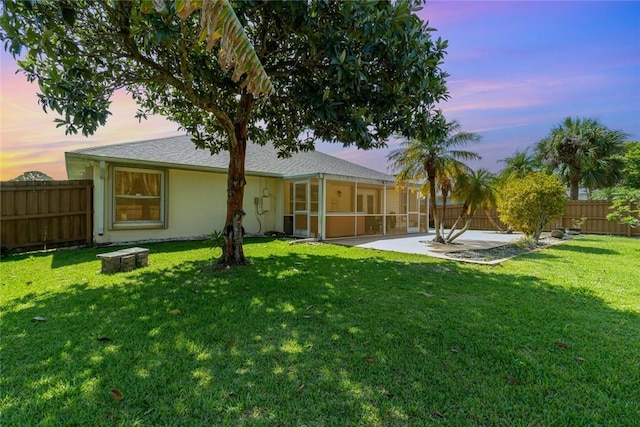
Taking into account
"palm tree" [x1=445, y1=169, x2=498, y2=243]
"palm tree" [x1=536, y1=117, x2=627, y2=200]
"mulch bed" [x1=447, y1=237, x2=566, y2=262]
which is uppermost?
"palm tree" [x1=536, y1=117, x2=627, y2=200]

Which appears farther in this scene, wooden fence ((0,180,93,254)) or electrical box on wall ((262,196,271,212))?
electrical box on wall ((262,196,271,212))

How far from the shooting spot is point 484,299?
4.96 m

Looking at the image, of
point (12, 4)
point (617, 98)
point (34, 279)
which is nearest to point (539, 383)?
point (12, 4)

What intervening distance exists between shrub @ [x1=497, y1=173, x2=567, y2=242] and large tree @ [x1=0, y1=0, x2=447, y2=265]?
6863mm

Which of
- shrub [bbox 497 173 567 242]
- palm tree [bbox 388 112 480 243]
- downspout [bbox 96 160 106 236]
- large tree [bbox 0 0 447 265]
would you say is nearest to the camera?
large tree [bbox 0 0 447 265]

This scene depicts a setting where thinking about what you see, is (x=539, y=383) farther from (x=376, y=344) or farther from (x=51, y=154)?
(x=51, y=154)

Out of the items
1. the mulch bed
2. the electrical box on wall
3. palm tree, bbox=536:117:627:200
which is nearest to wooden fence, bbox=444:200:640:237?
palm tree, bbox=536:117:627:200

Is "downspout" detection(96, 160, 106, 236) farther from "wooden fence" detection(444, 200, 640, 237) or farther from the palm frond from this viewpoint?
"wooden fence" detection(444, 200, 640, 237)

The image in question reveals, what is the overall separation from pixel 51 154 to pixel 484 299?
507 inches

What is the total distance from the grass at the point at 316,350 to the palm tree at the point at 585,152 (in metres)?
18.6

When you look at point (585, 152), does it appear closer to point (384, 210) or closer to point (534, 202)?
point (534, 202)

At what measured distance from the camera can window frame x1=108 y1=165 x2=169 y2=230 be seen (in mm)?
10453

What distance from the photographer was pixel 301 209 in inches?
553

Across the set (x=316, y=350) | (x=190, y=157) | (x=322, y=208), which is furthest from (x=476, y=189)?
(x=190, y=157)
